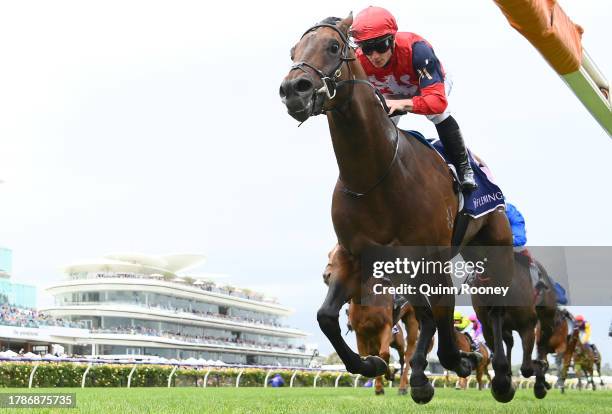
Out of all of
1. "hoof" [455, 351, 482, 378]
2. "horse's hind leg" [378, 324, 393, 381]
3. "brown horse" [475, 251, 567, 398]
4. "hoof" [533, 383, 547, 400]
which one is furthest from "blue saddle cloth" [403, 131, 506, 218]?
"horse's hind leg" [378, 324, 393, 381]

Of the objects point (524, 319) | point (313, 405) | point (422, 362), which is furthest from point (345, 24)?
point (313, 405)

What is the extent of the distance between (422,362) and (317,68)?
2.44 meters

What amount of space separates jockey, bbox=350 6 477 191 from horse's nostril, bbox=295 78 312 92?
1100 millimetres

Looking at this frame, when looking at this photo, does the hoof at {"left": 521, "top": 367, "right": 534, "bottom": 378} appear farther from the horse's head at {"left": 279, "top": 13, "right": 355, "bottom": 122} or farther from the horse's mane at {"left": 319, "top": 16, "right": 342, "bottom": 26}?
the horse's mane at {"left": 319, "top": 16, "right": 342, "bottom": 26}

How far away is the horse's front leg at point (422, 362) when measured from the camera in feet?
18.0

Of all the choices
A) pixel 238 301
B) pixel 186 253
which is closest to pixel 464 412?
pixel 238 301

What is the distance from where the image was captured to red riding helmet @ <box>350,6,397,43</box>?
5008 millimetres

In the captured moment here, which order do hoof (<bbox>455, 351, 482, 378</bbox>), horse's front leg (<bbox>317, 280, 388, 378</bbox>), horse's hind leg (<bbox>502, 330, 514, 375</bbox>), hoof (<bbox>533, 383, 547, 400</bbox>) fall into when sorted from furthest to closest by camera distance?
hoof (<bbox>533, 383, 547, 400</bbox>)
horse's hind leg (<bbox>502, 330, 514, 375</bbox>)
hoof (<bbox>455, 351, 482, 378</bbox>)
horse's front leg (<bbox>317, 280, 388, 378</bbox>)

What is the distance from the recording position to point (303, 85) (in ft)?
13.1

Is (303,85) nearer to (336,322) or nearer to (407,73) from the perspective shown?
(407,73)

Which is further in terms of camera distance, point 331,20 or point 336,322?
point 336,322

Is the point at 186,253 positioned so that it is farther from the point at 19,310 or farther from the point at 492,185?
the point at 492,185

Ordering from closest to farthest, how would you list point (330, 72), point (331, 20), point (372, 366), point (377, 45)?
point (330, 72), point (331, 20), point (377, 45), point (372, 366)

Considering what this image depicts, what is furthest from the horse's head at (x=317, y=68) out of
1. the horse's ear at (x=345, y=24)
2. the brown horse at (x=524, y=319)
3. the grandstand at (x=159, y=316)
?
the grandstand at (x=159, y=316)
